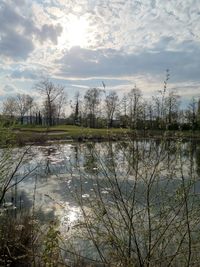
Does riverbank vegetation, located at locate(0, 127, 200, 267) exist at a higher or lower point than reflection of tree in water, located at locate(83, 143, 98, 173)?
lower

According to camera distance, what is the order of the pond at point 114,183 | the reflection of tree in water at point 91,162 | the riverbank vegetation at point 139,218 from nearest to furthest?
the riverbank vegetation at point 139,218 < the pond at point 114,183 < the reflection of tree in water at point 91,162

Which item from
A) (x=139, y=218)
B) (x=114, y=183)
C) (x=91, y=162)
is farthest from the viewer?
(x=114, y=183)

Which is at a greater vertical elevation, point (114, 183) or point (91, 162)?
point (91, 162)

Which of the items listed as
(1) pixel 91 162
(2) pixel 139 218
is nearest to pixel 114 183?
(1) pixel 91 162

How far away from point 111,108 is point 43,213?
281 inches

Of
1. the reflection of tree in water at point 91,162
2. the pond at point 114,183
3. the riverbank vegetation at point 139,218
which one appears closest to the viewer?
the riverbank vegetation at point 139,218

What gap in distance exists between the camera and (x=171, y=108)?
4.31 metres

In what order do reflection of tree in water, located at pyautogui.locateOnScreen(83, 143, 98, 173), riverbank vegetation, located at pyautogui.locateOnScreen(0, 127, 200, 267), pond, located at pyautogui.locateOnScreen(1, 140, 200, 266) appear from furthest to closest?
reflection of tree in water, located at pyautogui.locateOnScreen(83, 143, 98, 173)
pond, located at pyautogui.locateOnScreen(1, 140, 200, 266)
riverbank vegetation, located at pyautogui.locateOnScreen(0, 127, 200, 267)

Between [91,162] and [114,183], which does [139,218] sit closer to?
[114,183]

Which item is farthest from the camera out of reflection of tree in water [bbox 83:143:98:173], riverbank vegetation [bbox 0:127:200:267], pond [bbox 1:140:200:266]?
reflection of tree in water [bbox 83:143:98:173]

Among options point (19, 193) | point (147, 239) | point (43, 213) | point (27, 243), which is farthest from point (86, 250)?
point (19, 193)

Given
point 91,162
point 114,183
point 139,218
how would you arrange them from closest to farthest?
point 139,218 < point 91,162 < point 114,183

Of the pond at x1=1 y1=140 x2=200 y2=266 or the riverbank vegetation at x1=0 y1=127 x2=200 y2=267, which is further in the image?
the pond at x1=1 y1=140 x2=200 y2=266

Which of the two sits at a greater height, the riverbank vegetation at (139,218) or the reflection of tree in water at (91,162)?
the reflection of tree in water at (91,162)
